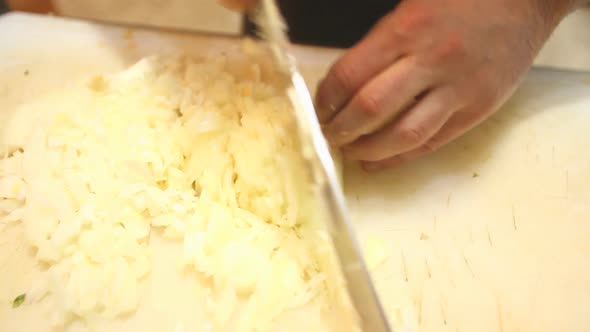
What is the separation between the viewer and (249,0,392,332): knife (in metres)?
0.64

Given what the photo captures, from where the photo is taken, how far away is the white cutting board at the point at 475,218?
75 centimetres

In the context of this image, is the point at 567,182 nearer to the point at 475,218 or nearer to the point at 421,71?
the point at 475,218

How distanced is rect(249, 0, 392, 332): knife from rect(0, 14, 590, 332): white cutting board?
0.11m

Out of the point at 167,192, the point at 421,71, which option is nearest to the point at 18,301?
the point at 167,192

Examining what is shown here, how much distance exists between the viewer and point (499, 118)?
99cm

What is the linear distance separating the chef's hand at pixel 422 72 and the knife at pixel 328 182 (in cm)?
10

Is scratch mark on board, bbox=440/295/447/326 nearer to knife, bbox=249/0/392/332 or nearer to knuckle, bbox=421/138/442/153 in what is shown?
knife, bbox=249/0/392/332

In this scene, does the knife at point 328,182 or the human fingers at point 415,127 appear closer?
the knife at point 328,182

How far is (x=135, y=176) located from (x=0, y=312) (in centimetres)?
29

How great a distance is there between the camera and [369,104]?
2.50 ft

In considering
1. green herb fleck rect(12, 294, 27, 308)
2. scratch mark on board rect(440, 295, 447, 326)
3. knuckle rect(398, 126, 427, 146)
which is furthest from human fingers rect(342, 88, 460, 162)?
green herb fleck rect(12, 294, 27, 308)

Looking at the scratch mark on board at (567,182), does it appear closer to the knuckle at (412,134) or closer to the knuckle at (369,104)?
the knuckle at (412,134)

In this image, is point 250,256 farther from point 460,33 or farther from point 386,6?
point 386,6

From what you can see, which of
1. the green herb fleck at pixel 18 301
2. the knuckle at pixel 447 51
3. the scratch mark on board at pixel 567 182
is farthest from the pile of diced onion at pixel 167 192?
the scratch mark on board at pixel 567 182
